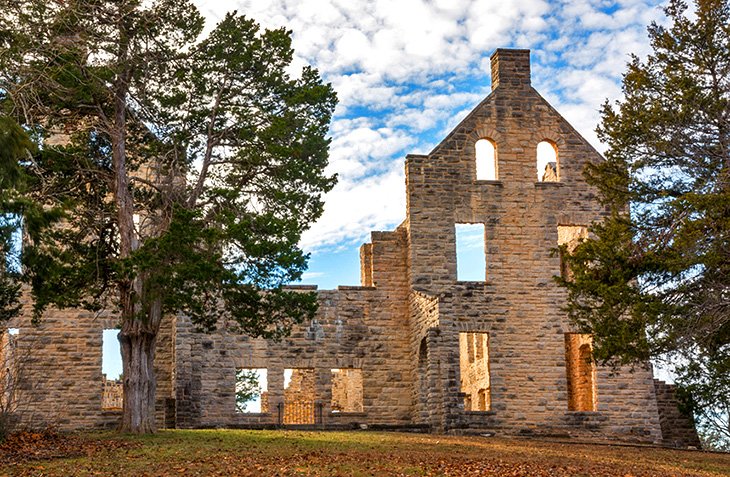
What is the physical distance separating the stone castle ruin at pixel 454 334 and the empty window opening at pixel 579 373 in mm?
45

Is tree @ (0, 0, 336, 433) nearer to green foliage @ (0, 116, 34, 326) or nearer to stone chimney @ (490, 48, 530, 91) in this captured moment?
green foliage @ (0, 116, 34, 326)

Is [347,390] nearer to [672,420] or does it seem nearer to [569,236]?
[569,236]

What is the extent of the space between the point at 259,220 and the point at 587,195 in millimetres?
11622

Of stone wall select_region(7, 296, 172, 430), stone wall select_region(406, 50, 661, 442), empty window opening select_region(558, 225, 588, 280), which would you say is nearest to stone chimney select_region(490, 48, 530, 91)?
stone wall select_region(406, 50, 661, 442)

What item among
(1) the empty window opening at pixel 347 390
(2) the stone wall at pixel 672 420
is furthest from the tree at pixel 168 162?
(2) the stone wall at pixel 672 420

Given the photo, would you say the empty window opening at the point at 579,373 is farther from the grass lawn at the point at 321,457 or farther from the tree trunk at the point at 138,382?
the tree trunk at the point at 138,382

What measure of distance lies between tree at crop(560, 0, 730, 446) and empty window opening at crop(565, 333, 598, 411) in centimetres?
752

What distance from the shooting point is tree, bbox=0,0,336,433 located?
18438mm

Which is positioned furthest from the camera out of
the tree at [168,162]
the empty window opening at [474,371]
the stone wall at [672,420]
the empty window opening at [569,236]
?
the empty window opening at [474,371]

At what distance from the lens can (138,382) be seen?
19875 millimetres

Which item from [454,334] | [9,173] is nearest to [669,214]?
[454,334]

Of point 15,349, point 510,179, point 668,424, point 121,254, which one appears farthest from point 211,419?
point 668,424

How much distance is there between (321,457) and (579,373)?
1360 centimetres

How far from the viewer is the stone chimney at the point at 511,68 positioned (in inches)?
1090
